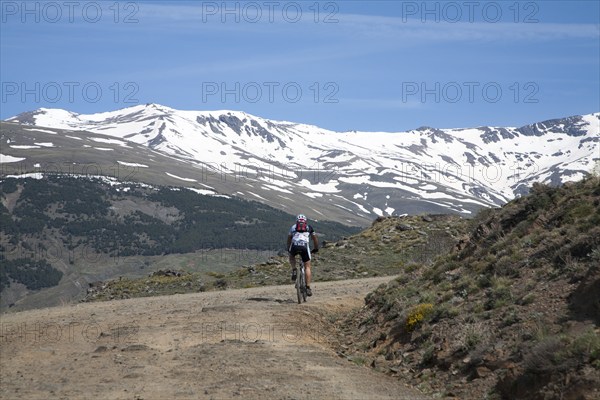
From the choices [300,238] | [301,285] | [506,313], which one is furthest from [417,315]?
[300,238]

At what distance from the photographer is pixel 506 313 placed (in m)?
13.4

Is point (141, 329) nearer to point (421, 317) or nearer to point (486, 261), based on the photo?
point (421, 317)

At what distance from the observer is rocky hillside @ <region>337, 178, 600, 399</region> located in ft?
34.6

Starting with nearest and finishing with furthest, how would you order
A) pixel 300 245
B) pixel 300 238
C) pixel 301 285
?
pixel 301 285
pixel 300 245
pixel 300 238

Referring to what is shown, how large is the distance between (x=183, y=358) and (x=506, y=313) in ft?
19.2

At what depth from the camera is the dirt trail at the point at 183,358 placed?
34.9 feet

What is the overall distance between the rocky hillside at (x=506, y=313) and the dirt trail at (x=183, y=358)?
1082 mm

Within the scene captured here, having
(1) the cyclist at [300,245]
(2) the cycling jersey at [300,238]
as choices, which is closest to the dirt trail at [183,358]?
(1) the cyclist at [300,245]

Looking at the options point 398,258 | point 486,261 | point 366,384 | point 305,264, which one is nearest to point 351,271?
point 398,258

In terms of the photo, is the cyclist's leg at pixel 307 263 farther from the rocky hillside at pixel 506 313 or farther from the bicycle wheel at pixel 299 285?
the rocky hillside at pixel 506 313

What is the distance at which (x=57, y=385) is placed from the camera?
1084cm

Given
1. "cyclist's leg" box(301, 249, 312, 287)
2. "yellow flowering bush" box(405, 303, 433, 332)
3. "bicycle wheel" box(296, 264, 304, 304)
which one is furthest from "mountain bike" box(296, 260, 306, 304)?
"yellow flowering bush" box(405, 303, 433, 332)

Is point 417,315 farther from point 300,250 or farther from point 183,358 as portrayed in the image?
point 300,250

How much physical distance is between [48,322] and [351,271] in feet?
64.2
